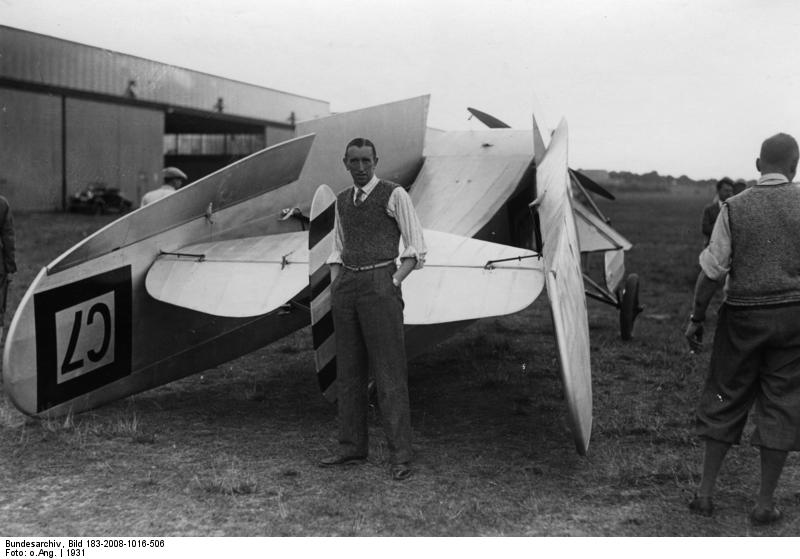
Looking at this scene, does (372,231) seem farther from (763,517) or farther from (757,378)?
(763,517)

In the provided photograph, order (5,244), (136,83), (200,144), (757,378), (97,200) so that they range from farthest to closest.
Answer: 1. (200,144)
2. (97,200)
3. (136,83)
4. (5,244)
5. (757,378)

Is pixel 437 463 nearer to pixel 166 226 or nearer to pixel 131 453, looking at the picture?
pixel 131 453

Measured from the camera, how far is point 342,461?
164 inches

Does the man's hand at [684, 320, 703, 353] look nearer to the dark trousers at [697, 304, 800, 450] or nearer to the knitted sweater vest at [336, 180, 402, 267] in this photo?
the dark trousers at [697, 304, 800, 450]

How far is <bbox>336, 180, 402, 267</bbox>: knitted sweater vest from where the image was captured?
3.96 meters

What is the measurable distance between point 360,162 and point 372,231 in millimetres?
356

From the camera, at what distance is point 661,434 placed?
477cm

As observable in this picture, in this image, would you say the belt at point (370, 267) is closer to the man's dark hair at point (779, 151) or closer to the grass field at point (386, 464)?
the grass field at point (386, 464)

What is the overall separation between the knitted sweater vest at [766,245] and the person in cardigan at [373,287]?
1471 mm

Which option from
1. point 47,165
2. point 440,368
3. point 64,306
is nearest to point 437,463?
point 64,306

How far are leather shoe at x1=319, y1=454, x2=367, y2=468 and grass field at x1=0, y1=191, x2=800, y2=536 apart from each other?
0.21 feet

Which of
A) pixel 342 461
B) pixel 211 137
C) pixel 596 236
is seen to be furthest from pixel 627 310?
pixel 211 137

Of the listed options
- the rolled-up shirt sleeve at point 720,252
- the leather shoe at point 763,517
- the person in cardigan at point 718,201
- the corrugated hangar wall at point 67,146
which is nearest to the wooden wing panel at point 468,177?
the person in cardigan at point 718,201
